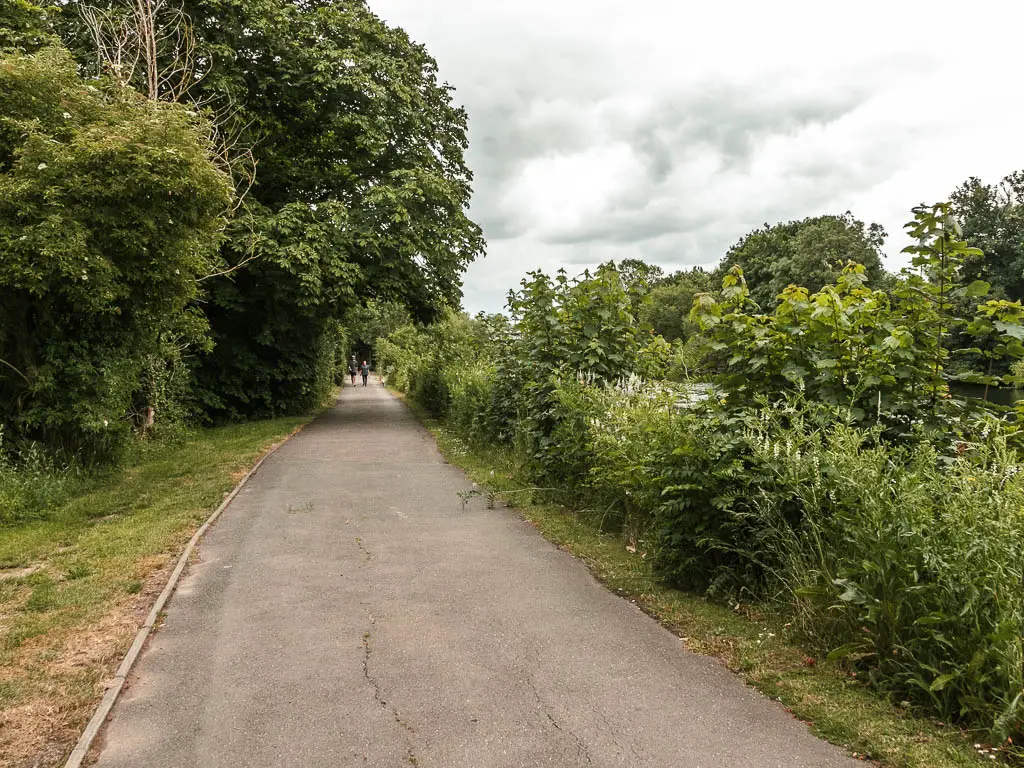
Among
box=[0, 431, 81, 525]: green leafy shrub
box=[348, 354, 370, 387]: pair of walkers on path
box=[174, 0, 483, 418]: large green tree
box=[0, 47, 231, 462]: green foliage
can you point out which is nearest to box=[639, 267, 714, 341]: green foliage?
box=[348, 354, 370, 387]: pair of walkers on path

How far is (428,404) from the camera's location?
25203mm

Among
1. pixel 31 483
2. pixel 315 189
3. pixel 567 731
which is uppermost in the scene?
pixel 315 189

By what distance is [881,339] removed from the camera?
5055mm

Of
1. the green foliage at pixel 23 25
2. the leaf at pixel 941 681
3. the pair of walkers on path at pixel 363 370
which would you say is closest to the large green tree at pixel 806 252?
the pair of walkers on path at pixel 363 370

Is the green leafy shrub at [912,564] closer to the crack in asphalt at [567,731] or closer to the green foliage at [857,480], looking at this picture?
the green foliage at [857,480]

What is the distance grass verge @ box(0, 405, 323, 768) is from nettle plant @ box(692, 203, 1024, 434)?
4.97 meters

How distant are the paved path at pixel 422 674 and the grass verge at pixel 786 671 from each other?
13 centimetres

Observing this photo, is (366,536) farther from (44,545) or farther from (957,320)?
(957,320)

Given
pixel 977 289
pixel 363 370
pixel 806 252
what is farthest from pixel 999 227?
pixel 977 289

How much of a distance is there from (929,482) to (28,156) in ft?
33.0

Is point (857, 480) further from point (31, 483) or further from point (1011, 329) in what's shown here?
point (31, 483)

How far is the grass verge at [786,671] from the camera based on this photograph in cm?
311

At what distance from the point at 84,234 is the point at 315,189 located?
12.7 meters

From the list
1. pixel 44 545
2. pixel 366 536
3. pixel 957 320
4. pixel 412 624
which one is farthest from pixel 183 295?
pixel 957 320
